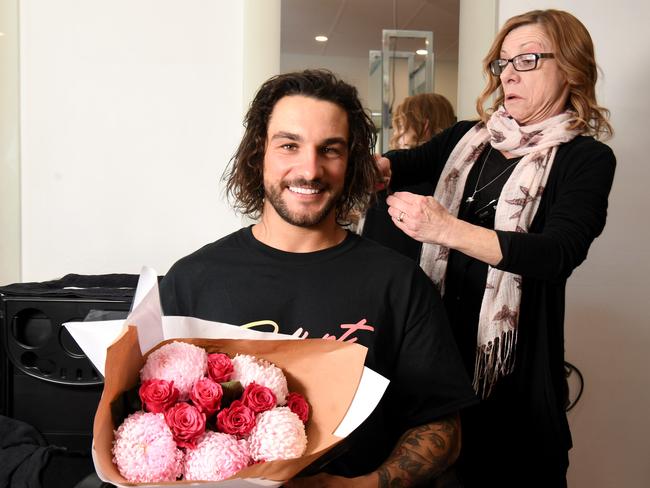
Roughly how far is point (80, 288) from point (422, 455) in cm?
95

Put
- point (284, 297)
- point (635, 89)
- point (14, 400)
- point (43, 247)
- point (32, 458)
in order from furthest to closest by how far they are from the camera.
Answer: point (635, 89), point (43, 247), point (14, 400), point (284, 297), point (32, 458)

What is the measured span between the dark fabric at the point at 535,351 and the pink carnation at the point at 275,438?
0.93 m

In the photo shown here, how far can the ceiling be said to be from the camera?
236 cm

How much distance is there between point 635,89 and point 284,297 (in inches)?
75.9

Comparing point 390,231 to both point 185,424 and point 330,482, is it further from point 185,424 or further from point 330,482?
point 185,424

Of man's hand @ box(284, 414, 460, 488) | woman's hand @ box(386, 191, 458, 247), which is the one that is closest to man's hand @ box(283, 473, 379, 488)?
man's hand @ box(284, 414, 460, 488)

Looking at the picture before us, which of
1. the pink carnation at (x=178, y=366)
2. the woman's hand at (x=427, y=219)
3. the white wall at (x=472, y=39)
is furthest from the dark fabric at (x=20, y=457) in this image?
the white wall at (x=472, y=39)

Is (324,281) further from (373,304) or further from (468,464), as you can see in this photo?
(468,464)

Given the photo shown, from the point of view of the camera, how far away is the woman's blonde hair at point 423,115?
7.79 ft

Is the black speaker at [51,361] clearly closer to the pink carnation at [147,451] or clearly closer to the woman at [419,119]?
the pink carnation at [147,451]

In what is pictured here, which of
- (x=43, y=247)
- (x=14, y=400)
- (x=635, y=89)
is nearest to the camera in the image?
(x=14, y=400)

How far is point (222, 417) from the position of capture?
805 mm

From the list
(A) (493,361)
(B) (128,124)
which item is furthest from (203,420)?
(B) (128,124)

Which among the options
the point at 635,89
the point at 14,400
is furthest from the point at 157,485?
the point at 635,89
